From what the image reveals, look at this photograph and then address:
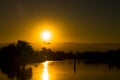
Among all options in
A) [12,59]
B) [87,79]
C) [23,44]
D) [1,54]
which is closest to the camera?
[87,79]

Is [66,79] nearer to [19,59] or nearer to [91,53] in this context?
[19,59]

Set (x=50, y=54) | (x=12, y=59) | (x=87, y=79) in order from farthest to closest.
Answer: (x=50, y=54) < (x=12, y=59) < (x=87, y=79)

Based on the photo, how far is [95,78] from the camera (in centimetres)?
3641

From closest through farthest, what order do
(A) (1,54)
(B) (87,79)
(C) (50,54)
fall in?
1. (B) (87,79)
2. (A) (1,54)
3. (C) (50,54)

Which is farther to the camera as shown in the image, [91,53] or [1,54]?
[91,53]

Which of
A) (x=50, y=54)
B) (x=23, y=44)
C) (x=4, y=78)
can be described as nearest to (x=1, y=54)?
(x=23, y=44)

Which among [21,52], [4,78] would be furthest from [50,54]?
[4,78]

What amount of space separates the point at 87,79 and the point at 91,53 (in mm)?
71196

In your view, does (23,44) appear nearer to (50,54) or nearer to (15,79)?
(50,54)

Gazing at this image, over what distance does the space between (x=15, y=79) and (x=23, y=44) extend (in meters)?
46.6

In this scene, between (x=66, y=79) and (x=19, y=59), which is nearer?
(x=66, y=79)

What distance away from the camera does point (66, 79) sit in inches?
1410

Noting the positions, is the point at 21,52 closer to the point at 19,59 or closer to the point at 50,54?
the point at 19,59

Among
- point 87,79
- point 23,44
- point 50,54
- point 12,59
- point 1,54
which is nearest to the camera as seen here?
point 87,79
